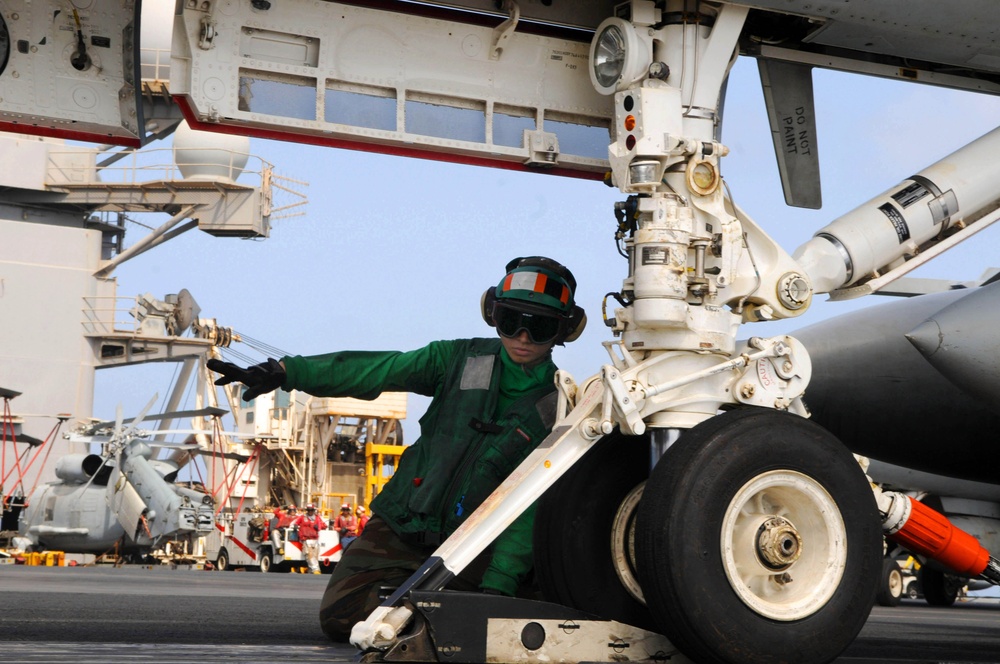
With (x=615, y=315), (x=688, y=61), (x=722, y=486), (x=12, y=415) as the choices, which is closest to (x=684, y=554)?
(x=722, y=486)

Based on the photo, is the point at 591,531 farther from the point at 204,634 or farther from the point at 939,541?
the point at 939,541

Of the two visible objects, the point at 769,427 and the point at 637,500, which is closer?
the point at 769,427

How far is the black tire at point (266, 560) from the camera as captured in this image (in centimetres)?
2762

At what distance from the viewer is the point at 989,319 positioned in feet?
16.9

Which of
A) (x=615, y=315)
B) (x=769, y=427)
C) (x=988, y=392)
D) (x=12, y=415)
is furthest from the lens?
(x=12, y=415)

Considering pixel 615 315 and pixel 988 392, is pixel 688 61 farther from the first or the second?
pixel 988 392

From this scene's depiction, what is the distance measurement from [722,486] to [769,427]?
1.06 ft

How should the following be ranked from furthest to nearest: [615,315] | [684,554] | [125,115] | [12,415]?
[12,415] → [125,115] → [615,315] → [684,554]

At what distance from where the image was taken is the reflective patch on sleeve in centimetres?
496

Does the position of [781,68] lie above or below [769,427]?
above

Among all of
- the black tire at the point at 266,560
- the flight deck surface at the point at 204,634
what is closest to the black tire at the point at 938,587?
the flight deck surface at the point at 204,634

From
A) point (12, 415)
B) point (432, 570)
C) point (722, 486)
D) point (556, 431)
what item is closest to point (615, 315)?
point (556, 431)

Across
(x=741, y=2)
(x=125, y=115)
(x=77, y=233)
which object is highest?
(x=77, y=233)

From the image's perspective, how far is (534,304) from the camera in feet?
16.1
